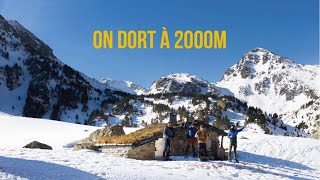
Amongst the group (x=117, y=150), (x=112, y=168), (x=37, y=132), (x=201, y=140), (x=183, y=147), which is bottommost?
(x=112, y=168)

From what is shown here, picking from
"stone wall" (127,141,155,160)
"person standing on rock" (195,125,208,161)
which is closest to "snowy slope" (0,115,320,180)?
"person standing on rock" (195,125,208,161)

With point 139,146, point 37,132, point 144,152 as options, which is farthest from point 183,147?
point 37,132

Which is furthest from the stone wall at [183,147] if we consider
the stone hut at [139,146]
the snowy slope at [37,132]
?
the snowy slope at [37,132]

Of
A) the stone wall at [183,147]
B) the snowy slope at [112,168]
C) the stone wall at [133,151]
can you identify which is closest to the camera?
the snowy slope at [112,168]

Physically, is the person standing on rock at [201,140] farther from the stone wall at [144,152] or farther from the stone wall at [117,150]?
the stone wall at [117,150]

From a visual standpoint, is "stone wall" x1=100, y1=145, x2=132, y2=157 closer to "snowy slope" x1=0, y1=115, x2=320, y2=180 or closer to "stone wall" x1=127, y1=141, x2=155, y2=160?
"stone wall" x1=127, y1=141, x2=155, y2=160

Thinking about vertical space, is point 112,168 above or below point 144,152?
below

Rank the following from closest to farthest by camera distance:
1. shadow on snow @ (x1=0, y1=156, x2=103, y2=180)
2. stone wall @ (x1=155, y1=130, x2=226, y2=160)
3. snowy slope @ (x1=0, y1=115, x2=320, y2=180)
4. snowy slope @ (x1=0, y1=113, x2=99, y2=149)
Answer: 1. shadow on snow @ (x1=0, y1=156, x2=103, y2=180)
2. snowy slope @ (x1=0, y1=115, x2=320, y2=180)
3. stone wall @ (x1=155, y1=130, x2=226, y2=160)
4. snowy slope @ (x1=0, y1=113, x2=99, y2=149)

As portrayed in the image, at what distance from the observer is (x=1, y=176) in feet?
46.8

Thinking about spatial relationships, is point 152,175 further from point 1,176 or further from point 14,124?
point 14,124

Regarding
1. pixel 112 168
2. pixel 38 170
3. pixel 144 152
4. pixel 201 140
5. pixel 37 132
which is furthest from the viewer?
pixel 37 132

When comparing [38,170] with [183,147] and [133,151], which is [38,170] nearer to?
[133,151]

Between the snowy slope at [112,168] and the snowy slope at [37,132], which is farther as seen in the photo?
the snowy slope at [37,132]

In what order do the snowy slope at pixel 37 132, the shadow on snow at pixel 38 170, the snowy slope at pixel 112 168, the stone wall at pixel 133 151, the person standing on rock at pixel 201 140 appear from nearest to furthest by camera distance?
the shadow on snow at pixel 38 170 < the snowy slope at pixel 112 168 < the person standing on rock at pixel 201 140 < the stone wall at pixel 133 151 < the snowy slope at pixel 37 132
